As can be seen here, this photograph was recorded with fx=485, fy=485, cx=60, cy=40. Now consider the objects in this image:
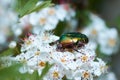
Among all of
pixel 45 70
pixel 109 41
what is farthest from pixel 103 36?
pixel 45 70

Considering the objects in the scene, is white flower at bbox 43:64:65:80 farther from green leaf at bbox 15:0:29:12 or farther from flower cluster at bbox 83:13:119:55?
flower cluster at bbox 83:13:119:55

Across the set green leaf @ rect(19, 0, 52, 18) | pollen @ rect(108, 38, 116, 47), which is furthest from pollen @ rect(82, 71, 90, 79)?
pollen @ rect(108, 38, 116, 47)

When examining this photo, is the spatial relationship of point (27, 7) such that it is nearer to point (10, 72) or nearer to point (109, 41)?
point (10, 72)

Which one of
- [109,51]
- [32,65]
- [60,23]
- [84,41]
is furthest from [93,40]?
[32,65]

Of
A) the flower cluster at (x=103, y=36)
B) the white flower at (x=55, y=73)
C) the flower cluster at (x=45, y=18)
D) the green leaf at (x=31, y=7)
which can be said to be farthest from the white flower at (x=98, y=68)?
the flower cluster at (x=103, y=36)

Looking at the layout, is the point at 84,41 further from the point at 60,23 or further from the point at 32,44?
the point at 60,23

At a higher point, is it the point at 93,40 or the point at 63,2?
the point at 63,2

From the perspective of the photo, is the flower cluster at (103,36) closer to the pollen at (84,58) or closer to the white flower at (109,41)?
the white flower at (109,41)
